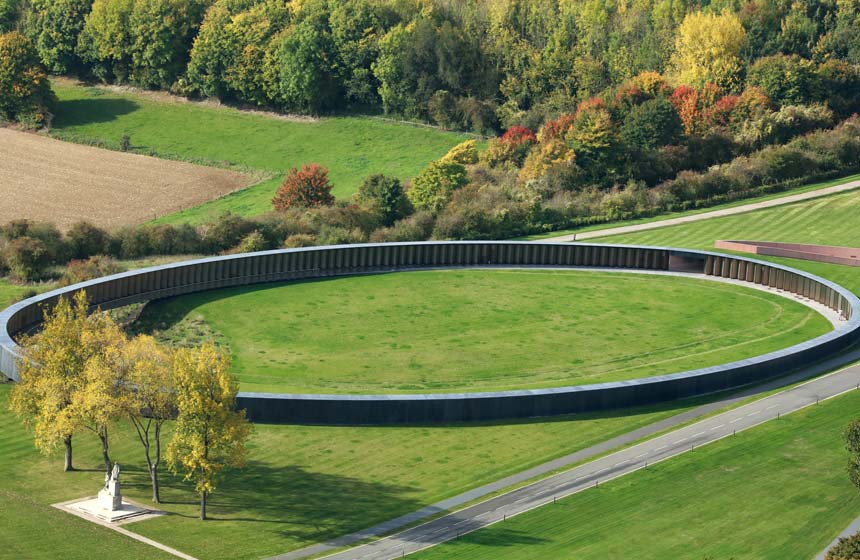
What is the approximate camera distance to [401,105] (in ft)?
539

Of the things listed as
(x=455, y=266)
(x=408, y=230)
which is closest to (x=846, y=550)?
(x=455, y=266)

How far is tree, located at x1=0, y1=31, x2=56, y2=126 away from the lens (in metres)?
162

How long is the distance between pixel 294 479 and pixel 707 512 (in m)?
19.2

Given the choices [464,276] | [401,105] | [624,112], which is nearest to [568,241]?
[464,276]

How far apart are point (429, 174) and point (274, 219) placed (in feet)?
67.5

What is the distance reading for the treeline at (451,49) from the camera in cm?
15850

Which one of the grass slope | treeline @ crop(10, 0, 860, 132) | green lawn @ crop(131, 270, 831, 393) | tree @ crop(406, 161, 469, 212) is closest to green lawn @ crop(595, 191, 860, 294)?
the grass slope

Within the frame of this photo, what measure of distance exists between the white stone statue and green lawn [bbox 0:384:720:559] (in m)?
1.72

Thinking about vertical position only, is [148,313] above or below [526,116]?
below

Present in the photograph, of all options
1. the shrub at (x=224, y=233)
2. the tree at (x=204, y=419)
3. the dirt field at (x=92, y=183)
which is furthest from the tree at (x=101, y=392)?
the dirt field at (x=92, y=183)

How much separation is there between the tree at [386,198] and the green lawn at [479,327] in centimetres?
2046

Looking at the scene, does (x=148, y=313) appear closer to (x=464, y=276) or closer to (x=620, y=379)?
(x=464, y=276)

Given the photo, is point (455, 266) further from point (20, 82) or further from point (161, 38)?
point (161, 38)

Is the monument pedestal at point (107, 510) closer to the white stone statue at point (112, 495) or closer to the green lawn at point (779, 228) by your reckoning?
the white stone statue at point (112, 495)
